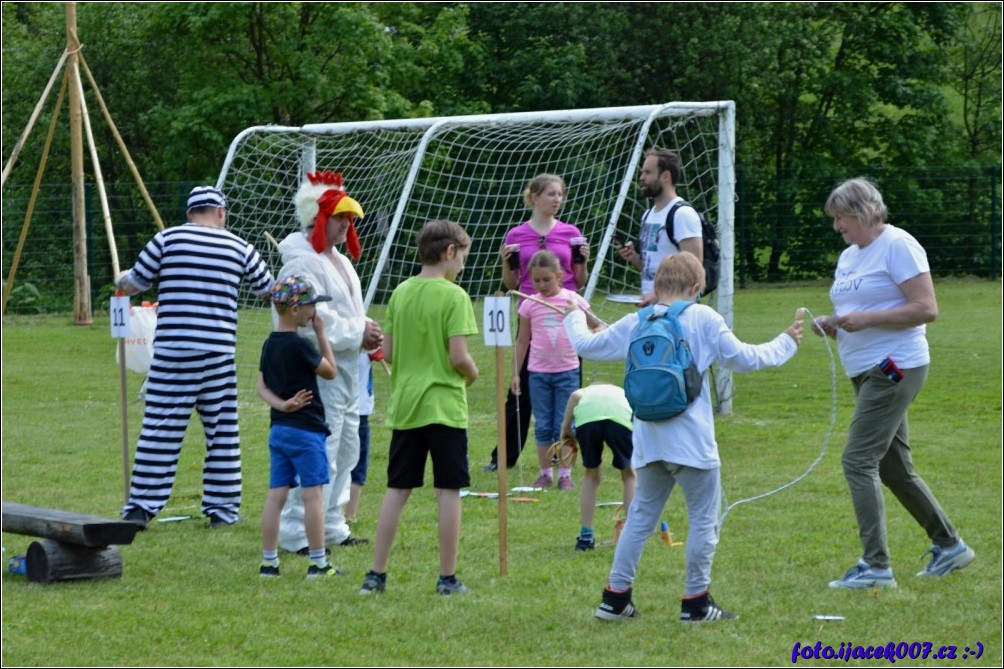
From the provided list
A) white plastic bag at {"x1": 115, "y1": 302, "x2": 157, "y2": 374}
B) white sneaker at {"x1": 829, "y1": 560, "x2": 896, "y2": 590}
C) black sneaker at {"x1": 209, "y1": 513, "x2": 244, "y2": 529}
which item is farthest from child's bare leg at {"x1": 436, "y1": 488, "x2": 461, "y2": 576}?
white plastic bag at {"x1": 115, "y1": 302, "x2": 157, "y2": 374}

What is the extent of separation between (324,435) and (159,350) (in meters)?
1.44

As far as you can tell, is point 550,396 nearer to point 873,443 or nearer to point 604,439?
point 604,439

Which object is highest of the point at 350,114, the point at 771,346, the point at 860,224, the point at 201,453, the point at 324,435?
the point at 350,114

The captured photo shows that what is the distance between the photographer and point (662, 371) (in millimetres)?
5422

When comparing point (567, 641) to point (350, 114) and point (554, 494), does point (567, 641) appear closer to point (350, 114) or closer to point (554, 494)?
point (554, 494)

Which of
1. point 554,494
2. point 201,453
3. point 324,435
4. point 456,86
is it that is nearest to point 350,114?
point 456,86

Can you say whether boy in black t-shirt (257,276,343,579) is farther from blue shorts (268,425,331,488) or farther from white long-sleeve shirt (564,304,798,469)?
white long-sleeve shirt (564,304,798,469)

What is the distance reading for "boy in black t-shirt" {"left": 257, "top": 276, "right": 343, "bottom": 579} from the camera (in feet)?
20.9

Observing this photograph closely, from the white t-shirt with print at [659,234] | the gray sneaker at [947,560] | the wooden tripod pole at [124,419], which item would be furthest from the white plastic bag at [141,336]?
the gray sneaker at [947,560]

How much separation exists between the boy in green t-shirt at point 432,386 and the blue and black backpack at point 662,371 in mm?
771

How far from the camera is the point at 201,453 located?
1016 centimetres

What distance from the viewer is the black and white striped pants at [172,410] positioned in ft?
24.6

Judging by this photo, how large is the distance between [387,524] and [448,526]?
259 millimetres

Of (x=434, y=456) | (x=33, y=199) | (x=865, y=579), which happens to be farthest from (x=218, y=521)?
(x=33, y=199)
